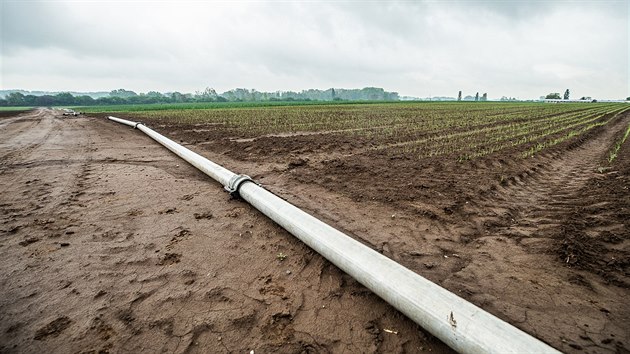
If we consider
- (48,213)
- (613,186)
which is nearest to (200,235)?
(48,213)

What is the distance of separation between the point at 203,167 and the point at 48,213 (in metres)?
2.89

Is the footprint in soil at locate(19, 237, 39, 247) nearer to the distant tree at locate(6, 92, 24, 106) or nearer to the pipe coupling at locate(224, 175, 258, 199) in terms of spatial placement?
the pipe coupling at locate(224, 175, 258, 199)

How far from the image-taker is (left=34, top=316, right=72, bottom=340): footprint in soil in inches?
94.7

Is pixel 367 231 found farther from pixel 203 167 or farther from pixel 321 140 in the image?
pixel 321 140

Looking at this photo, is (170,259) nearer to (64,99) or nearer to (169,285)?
(169,285)

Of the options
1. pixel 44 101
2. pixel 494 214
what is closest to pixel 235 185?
pixel 494 214

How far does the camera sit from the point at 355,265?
2850 millimetres

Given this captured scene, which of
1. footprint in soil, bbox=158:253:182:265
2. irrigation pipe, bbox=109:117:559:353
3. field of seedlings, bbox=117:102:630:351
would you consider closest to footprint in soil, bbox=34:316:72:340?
footprint in soil, bbox=158:253:182:265

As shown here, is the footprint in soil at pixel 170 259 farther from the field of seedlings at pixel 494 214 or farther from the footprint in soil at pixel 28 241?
the field of seedlings at pixel 494 214

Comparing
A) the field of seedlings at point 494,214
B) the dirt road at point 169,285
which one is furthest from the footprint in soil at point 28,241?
the field of seedlings at point 494,214

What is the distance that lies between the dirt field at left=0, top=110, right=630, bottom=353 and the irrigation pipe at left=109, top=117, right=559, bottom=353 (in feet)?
0.78

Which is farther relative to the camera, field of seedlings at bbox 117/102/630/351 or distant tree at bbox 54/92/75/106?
distant tree at bbox 54/92/75/106

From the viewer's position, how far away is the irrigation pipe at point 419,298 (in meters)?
Answer: 1.93

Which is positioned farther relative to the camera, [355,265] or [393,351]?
[355,265]
